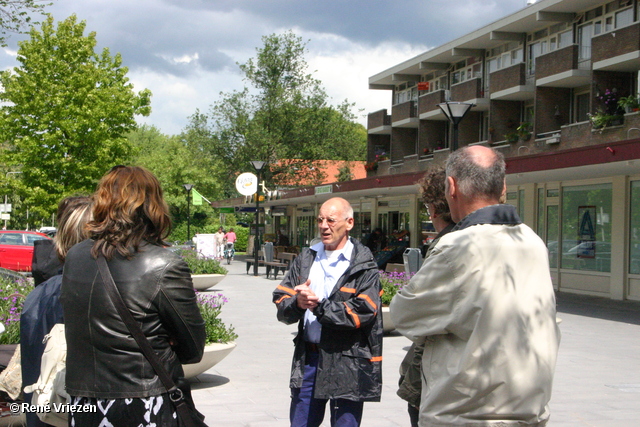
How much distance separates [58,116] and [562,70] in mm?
18986

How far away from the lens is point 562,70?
23.1 metres

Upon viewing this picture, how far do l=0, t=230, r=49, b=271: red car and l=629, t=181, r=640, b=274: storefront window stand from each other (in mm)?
19022

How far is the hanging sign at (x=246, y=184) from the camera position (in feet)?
90.1

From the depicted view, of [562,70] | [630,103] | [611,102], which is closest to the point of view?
[630,103]

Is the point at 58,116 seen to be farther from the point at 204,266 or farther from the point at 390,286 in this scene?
the point at 390,286

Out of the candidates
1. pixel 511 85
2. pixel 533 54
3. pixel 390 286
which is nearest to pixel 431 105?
pixel 533 54

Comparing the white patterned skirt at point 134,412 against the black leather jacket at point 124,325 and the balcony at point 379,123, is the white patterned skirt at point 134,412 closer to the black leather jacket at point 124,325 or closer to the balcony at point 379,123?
the black leather jacket at point 124,325

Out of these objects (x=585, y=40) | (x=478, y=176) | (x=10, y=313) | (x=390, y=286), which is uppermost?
(x=585, y=40)

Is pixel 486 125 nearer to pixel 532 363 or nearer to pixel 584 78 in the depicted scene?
pixel 584 78

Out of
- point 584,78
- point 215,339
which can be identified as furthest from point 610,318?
point 584,78

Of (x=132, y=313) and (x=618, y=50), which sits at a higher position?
(x=618, y=50)

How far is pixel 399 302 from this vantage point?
97.0 inches

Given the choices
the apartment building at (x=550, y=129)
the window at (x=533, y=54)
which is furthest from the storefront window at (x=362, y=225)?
the window at (x=533, y=54)

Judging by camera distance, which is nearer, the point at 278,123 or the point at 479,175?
Result: the point at 479,175
